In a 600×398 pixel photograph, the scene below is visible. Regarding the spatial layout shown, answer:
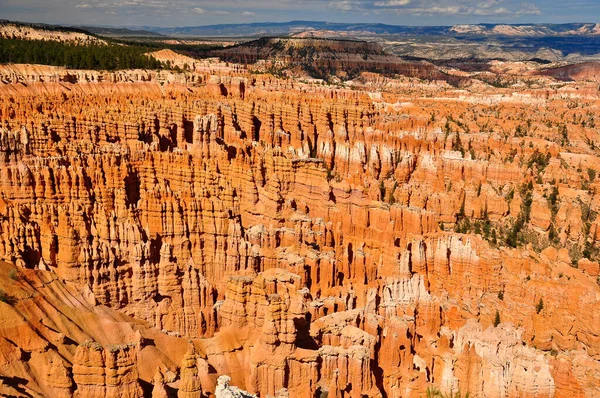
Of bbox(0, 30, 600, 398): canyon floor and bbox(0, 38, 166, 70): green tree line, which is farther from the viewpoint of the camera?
bbox(0, 38, 166, 70): green tree line

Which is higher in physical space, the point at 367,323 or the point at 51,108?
the point at 51,108

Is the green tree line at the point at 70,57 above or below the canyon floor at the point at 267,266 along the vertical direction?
above

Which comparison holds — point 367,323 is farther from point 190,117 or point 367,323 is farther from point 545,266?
point 190,117

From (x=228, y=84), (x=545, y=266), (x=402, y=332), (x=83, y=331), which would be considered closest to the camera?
(x=83, y=331)

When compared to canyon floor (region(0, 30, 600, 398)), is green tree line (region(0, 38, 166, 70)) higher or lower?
higher

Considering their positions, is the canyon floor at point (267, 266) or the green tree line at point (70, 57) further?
the green tree line at point (70, 57)

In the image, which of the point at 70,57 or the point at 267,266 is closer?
the point at 267,266

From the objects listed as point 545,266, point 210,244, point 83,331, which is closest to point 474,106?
point 545,266

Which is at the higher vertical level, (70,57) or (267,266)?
(70,57)
